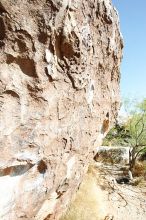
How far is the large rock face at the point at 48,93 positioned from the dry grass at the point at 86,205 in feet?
9.30

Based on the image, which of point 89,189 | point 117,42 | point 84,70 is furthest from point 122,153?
point 84,70

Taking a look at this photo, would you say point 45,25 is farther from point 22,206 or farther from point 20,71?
point 22,206

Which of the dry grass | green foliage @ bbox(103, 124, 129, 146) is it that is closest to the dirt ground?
the dry grass

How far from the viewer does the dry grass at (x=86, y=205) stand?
901 cm

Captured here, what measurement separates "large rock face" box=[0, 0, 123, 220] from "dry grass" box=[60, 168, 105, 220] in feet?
9.30

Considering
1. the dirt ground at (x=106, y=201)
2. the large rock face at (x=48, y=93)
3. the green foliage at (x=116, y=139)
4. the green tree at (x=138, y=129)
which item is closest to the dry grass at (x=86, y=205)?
the dirt ground at (x=106, y=201)

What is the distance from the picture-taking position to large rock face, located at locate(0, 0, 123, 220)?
4.24 meters

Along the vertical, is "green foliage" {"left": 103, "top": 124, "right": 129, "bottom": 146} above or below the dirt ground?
above

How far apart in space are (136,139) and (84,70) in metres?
13.4

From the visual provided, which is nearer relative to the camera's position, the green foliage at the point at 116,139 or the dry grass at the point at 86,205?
the dry grass at the point at 86,205

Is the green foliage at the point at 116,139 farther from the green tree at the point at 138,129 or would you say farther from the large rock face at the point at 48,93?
the large rock face at the point at 48,93

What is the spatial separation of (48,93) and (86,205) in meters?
6.33

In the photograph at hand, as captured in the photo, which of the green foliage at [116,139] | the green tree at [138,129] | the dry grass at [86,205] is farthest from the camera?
the green foliage at [116,139]

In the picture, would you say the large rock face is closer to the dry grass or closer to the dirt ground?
the dry grass
